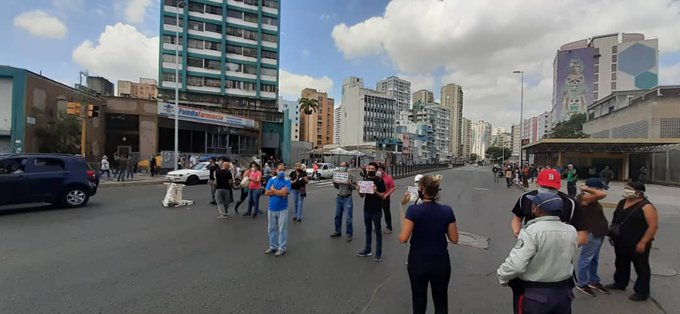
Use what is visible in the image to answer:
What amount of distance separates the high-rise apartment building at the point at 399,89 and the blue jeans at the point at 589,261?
169111mm

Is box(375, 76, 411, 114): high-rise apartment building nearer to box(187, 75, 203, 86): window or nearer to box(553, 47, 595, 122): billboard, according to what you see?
box(553, 47, 595, 122): billboard

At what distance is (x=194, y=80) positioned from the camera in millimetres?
59312

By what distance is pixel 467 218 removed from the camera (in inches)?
444

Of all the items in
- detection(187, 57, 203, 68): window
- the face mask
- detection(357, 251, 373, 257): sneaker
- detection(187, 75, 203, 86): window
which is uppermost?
detection(187, 57, 203, 68): window

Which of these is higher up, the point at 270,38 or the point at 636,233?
the point at 270,38

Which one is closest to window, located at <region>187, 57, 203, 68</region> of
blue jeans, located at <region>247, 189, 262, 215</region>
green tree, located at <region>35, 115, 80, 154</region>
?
green tree, located at <region>35, 115, 80, 154</region>

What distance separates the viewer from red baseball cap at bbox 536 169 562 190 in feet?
11.7

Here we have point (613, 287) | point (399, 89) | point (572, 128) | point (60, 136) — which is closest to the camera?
point (613, 287)

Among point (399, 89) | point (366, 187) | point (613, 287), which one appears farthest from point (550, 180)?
point (399, 89)

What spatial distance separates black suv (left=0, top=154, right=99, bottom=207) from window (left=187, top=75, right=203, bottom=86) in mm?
51060

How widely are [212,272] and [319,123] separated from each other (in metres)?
136

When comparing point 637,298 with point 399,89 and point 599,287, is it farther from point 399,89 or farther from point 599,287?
point 399,89

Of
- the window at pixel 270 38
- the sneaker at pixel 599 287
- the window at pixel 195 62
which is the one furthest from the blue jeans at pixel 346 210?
the window at pixel 270 38

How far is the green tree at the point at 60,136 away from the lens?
25.3 metres
